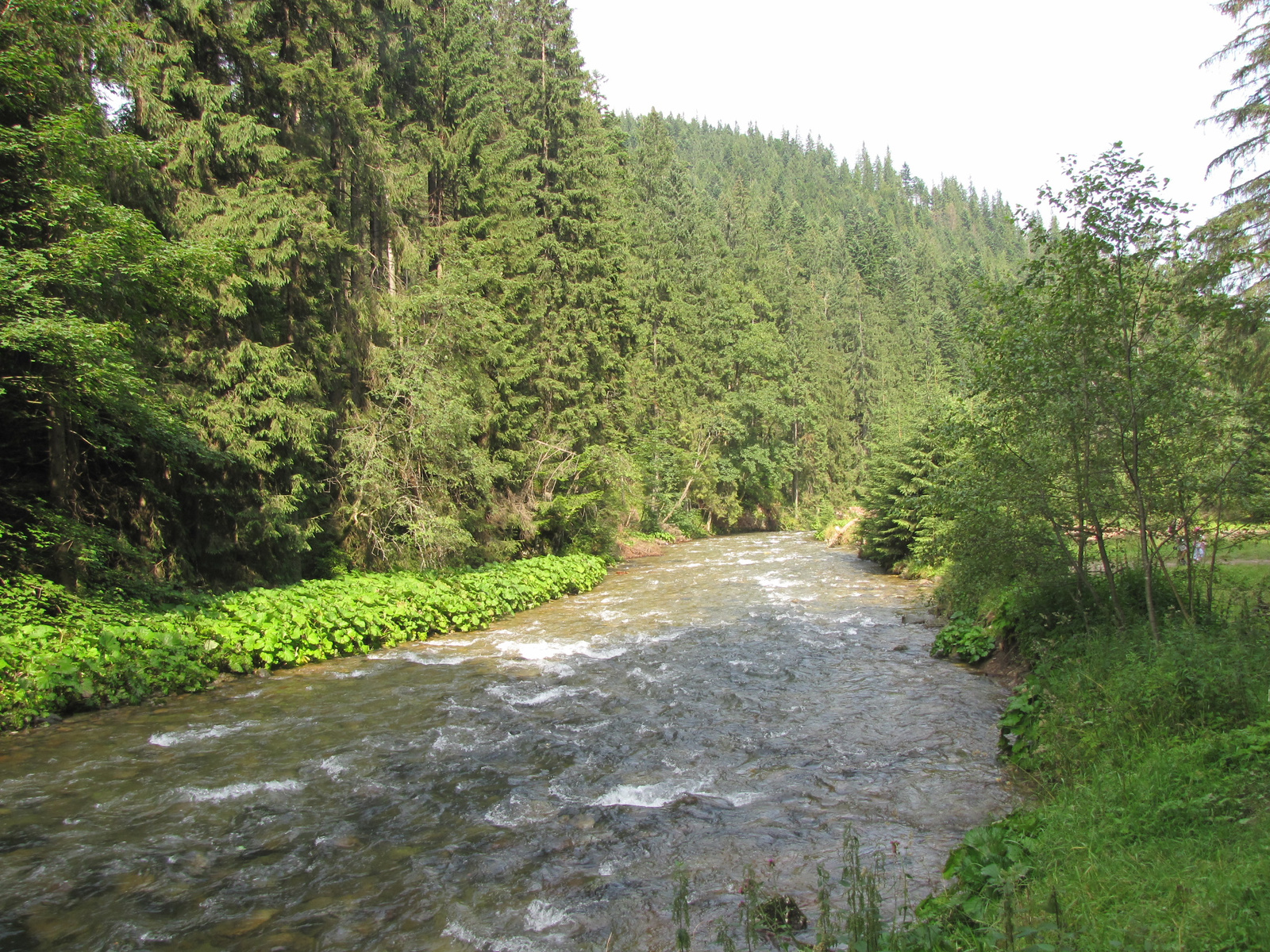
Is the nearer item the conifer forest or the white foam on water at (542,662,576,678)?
the conifer forest

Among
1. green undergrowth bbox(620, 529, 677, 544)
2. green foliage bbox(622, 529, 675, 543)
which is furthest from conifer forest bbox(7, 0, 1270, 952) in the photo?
green foliage bbox(622, 529, 675, 543)

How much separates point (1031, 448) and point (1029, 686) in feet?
9.35

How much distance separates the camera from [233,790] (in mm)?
7230

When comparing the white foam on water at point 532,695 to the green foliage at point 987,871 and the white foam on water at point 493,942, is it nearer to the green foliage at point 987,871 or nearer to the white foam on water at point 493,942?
the white foam on water at point 493,942

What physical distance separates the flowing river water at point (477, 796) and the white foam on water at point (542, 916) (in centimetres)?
2

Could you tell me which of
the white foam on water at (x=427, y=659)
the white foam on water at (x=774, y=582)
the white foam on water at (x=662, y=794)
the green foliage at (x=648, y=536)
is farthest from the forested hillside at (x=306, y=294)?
the white foam on water at (x=662, y=794)

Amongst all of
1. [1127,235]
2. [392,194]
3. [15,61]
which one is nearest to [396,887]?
[1127,235]

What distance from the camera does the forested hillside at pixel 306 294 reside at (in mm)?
10000

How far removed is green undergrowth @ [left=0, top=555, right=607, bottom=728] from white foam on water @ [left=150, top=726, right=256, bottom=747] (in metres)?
1.47

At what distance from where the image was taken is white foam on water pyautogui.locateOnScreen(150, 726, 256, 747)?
27.6 feet

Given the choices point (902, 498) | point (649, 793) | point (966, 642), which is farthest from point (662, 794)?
point (902, 498)

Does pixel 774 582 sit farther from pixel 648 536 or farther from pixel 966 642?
pixel 648 536

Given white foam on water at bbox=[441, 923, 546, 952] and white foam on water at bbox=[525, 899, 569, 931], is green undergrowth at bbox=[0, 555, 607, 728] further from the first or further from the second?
white foam on water at bbox=[525, 899, 569, 931]

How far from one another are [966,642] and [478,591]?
10.1 m
